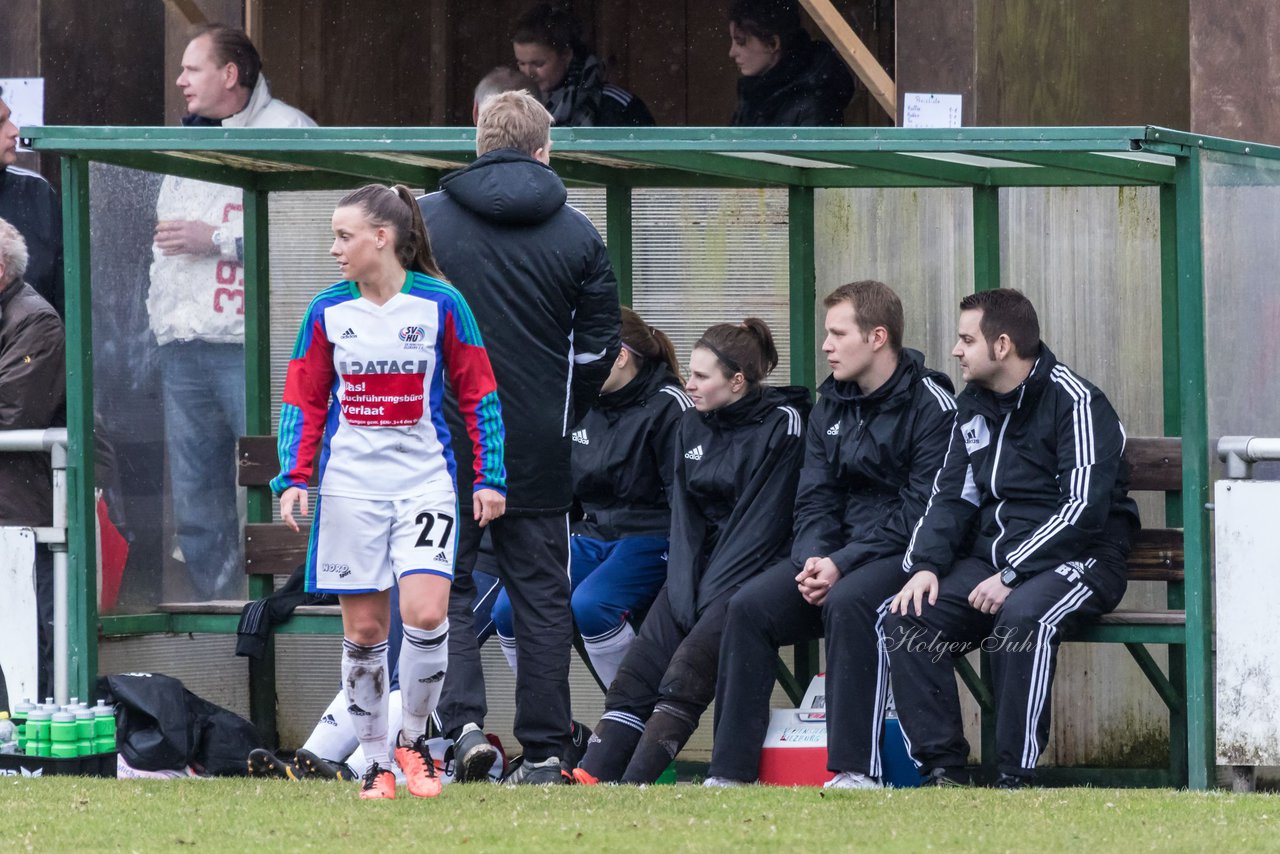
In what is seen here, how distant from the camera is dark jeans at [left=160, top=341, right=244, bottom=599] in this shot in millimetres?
8109

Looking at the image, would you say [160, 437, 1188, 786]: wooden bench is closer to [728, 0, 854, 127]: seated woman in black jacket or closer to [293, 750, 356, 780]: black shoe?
[293, 750, 356, 780]: black shoe

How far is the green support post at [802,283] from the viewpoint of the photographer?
8031 mm

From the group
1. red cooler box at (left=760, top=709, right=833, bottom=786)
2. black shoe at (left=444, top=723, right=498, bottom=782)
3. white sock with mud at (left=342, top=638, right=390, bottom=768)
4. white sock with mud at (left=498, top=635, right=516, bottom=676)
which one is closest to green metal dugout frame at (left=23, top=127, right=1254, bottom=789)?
white sock with mud at (left=498, top=635, right=516, bottom=676)

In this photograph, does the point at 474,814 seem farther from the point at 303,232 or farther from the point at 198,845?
the point at 303,232

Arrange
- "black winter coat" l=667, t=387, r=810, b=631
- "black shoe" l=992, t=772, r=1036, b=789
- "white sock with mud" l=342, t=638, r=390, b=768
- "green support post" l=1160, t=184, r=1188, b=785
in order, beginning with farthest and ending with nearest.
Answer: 1. "green support post" l=1160, t=184, r=1188, b=785
2. "black winter coat" l=667, t=387, r=810, b=631
3. "black shoe" l=992, t=772, r=1036, b=789
4. "white sock with mud" l=342, t=638, r=390, b=768

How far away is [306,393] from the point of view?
593cm

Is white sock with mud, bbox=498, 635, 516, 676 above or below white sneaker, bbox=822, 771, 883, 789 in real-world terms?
above

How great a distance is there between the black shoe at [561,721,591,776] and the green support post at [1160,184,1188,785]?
187cm

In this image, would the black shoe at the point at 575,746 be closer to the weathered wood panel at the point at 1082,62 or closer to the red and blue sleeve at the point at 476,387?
the red and blue sleeve at the point at 476,387

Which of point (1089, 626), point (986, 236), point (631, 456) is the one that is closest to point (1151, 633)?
point (1089, 626)

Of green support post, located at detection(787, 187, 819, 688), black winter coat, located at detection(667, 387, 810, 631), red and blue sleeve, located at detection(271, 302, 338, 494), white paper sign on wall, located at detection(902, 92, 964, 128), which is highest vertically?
white paper sign on wall, located at detection(902, 92, 964, 128)

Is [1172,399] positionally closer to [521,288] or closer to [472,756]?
[521,288]

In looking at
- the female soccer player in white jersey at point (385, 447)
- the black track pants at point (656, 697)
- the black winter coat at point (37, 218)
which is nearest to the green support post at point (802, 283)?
the black track pants at point (656, 697)

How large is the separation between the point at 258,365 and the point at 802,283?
1963 mm
